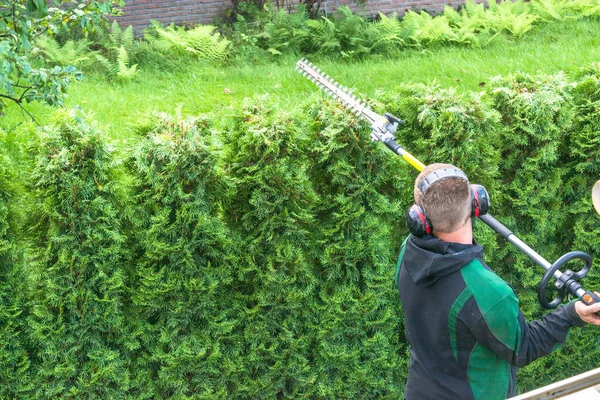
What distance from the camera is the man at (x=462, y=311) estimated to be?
2.85m

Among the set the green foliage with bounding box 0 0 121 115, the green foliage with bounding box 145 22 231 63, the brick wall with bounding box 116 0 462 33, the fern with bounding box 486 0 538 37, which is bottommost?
the brick wall with bounding box 116 0 462 33

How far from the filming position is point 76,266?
3992mm

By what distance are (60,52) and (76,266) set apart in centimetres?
650

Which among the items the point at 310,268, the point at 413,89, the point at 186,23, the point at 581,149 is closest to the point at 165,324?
the point at 310,268

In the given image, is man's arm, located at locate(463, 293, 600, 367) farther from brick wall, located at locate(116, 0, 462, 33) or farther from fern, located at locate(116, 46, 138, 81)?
brick wall, located at locate(116, 0, 462, 33)

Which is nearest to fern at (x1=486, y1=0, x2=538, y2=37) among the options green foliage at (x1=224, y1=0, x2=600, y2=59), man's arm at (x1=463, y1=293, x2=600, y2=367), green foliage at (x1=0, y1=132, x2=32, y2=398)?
green foliage at (x1=224, y1=0, x2=600, y2=59)

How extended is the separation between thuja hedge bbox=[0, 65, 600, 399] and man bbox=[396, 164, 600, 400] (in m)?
1.33

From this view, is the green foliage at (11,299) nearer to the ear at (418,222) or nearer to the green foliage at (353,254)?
the green foliage at (353,254)

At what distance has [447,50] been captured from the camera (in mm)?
10211

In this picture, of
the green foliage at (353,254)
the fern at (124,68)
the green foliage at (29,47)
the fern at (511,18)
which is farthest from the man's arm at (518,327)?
the fern at (511,18)

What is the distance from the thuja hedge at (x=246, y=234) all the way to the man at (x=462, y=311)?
4.36 feet

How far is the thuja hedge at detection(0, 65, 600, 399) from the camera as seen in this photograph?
399 cm

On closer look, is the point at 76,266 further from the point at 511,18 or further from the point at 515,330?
the point at 511,18

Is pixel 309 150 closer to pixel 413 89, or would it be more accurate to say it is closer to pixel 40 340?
pixel 413 89
